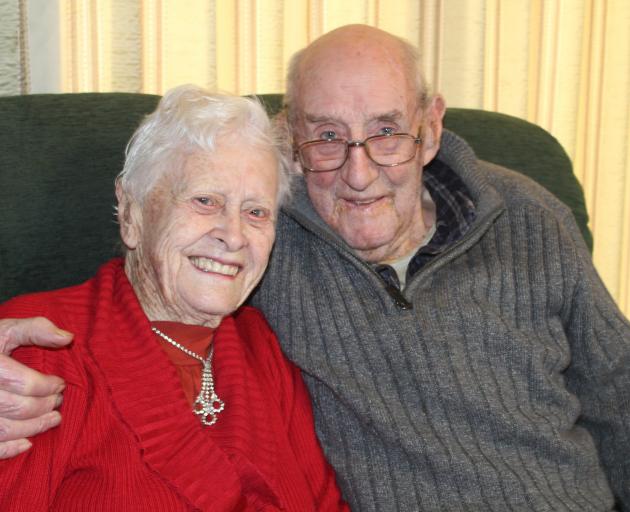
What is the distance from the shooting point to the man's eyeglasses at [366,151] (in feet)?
5.99

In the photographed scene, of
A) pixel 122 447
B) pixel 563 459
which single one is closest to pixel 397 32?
pixel 563 459

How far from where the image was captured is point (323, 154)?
1858 millimetres

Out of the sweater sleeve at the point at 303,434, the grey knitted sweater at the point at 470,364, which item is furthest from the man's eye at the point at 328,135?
the sweater sleeve at the point at 303,434

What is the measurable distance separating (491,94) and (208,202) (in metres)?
1.52

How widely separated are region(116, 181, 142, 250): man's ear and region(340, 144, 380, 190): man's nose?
1.58 feet

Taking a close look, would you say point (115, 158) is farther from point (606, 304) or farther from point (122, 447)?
point (606, 304)

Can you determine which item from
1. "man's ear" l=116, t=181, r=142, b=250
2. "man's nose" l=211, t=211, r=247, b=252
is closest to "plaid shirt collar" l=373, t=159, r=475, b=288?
"man's nose" l=211, t=211, r=247, b=252

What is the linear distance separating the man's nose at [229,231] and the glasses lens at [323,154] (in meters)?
0.34

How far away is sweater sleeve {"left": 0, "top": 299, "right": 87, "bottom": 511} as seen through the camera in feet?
4.18

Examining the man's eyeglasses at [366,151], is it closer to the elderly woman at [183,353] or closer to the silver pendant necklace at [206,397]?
the elderly woman at [183,353]

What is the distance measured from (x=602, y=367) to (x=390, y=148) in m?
0.67

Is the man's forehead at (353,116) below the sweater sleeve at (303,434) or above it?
above

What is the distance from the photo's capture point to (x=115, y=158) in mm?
1760

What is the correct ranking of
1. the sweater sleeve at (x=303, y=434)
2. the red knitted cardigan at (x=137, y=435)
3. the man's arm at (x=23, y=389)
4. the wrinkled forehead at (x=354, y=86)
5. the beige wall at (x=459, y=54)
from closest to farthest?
1. the man's arm at (x=23, y=389)
2. the red knitted cardigan at (x=137, y=435)
3. the sweater sleeve at (x=303, y=434)
4. the wrinkled forehead at (x=354, y=86)
5. the beige wall at (x=459, y=54)
